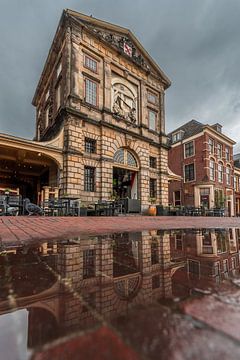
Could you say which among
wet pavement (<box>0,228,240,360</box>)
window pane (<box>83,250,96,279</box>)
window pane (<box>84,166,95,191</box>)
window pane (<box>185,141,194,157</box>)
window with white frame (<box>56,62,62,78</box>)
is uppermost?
window with white frame (<box>56,62,62,78</box>)

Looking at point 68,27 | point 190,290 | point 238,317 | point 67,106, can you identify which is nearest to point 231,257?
point 190,290

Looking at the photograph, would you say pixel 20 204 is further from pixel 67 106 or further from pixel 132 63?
pixel 132 63

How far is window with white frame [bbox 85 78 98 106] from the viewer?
13.2 m

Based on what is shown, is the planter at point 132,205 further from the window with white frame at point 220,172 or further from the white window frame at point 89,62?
the window with white frame at point 220,172

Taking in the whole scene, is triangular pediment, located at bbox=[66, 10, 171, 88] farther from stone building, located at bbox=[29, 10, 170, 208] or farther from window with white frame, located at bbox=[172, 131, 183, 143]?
window with white frame, located at bbox=[172, 131, 183, 143]

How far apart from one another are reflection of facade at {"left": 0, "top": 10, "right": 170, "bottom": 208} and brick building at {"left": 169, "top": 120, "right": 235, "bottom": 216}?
28.0 feet

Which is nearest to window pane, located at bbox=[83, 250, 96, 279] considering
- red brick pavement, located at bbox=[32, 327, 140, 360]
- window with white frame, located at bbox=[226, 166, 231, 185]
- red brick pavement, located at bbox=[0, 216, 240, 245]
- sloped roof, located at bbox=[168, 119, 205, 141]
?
red brick pavement, located at bbox=[32, 327, 140, 360]

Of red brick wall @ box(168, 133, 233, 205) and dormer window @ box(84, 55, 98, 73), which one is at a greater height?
dormer window @ box(84, 55, 98, 73)

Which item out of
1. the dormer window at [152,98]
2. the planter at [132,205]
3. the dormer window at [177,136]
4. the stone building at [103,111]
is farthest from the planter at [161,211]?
the dormer window at [177,136]

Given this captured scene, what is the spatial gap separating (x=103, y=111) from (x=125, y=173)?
5140mm

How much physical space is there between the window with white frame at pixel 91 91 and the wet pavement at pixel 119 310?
13154 millimetres

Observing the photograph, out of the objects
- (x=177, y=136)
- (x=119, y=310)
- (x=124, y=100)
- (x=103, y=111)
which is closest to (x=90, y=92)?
(x=103, y=111)

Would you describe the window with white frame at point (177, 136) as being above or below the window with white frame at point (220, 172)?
above

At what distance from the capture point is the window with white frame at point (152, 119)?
17.4m
